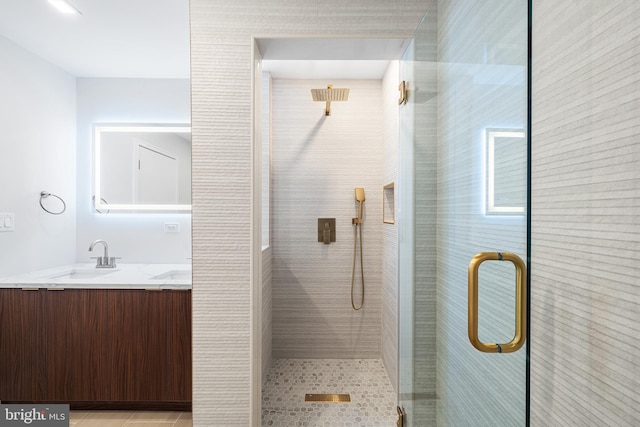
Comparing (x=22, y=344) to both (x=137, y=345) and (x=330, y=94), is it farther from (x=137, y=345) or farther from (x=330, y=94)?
(x=330, y=94)

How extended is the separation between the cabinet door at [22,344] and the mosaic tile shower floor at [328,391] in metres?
1.37

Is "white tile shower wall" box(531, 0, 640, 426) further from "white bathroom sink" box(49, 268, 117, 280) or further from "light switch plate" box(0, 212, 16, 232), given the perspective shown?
"light switch plate" box(0, 212, 16, 232)

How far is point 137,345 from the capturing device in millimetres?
2182

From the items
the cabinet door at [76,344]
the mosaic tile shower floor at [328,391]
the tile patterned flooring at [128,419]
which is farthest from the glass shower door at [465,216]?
the cabinet door at [76,344]

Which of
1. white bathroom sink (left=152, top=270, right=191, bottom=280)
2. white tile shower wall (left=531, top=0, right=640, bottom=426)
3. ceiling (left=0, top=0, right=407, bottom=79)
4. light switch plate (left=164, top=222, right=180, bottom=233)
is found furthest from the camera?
light switch plate (left=164, top=222, right=180, bottom=233)

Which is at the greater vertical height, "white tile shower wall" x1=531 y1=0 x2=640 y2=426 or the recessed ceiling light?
the recessed ceiling light

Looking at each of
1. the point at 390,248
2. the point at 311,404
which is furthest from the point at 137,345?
the point at 390,248

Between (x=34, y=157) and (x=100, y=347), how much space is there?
4.64ft

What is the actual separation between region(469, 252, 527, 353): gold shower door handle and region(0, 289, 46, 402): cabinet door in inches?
96.6

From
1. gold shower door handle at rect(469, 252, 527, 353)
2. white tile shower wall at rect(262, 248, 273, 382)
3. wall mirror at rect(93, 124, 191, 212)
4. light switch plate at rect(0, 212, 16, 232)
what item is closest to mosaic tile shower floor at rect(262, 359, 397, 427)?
white tile shower wall at rect(262, 248, 273, 382)

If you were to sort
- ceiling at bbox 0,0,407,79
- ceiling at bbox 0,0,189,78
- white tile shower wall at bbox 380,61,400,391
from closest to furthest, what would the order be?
ceiling at bbox 0,0,407,79, ceiling at bbox 0,0,189,78, white tile shower wall at bbox 380,61,400,391

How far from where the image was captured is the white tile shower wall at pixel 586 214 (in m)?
0.67

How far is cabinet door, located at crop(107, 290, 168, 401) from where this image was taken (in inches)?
85.7

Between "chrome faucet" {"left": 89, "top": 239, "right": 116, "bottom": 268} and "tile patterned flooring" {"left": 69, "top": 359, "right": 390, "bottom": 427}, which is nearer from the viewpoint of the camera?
"tile patterned flooring" {"left": 69, "top": 359, "right": 390, "bottom": 427}
